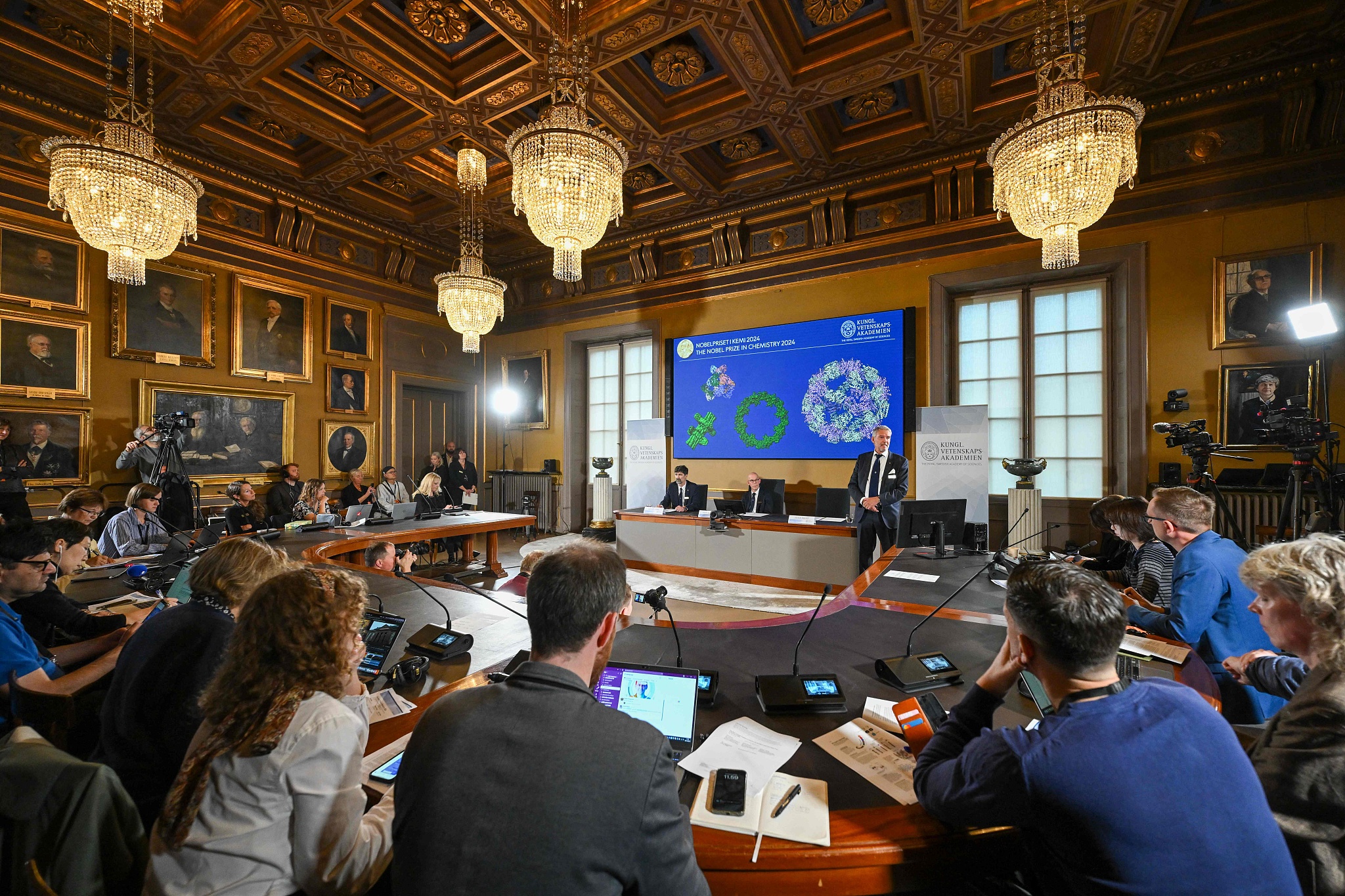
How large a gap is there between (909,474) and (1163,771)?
576 cm

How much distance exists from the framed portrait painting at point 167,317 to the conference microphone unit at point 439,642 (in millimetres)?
6323

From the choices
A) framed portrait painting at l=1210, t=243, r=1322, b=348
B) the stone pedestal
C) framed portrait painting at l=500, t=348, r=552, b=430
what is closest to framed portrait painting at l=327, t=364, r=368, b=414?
framed portrait painting at l=500, t=348, r=552, b=430

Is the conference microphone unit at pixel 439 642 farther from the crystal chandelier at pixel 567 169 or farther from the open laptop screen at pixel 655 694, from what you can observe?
the crystal chandelier at pixel 567 169

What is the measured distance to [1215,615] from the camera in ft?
6.62

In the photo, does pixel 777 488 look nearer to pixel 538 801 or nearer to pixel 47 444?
pixel 538 801

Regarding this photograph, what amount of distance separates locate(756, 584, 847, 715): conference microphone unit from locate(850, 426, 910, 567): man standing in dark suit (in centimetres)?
398

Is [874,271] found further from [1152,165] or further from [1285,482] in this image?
[1285,482]

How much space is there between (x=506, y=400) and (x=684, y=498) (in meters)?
4.24

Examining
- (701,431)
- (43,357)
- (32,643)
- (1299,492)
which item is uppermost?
(43,357)

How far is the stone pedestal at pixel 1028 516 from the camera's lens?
503 centimetres

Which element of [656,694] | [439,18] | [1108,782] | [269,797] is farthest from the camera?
[439,18]

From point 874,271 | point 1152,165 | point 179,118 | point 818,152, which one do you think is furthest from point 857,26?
point 179,118

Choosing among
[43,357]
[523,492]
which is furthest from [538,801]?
[523,492]

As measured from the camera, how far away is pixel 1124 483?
17.2 ft
